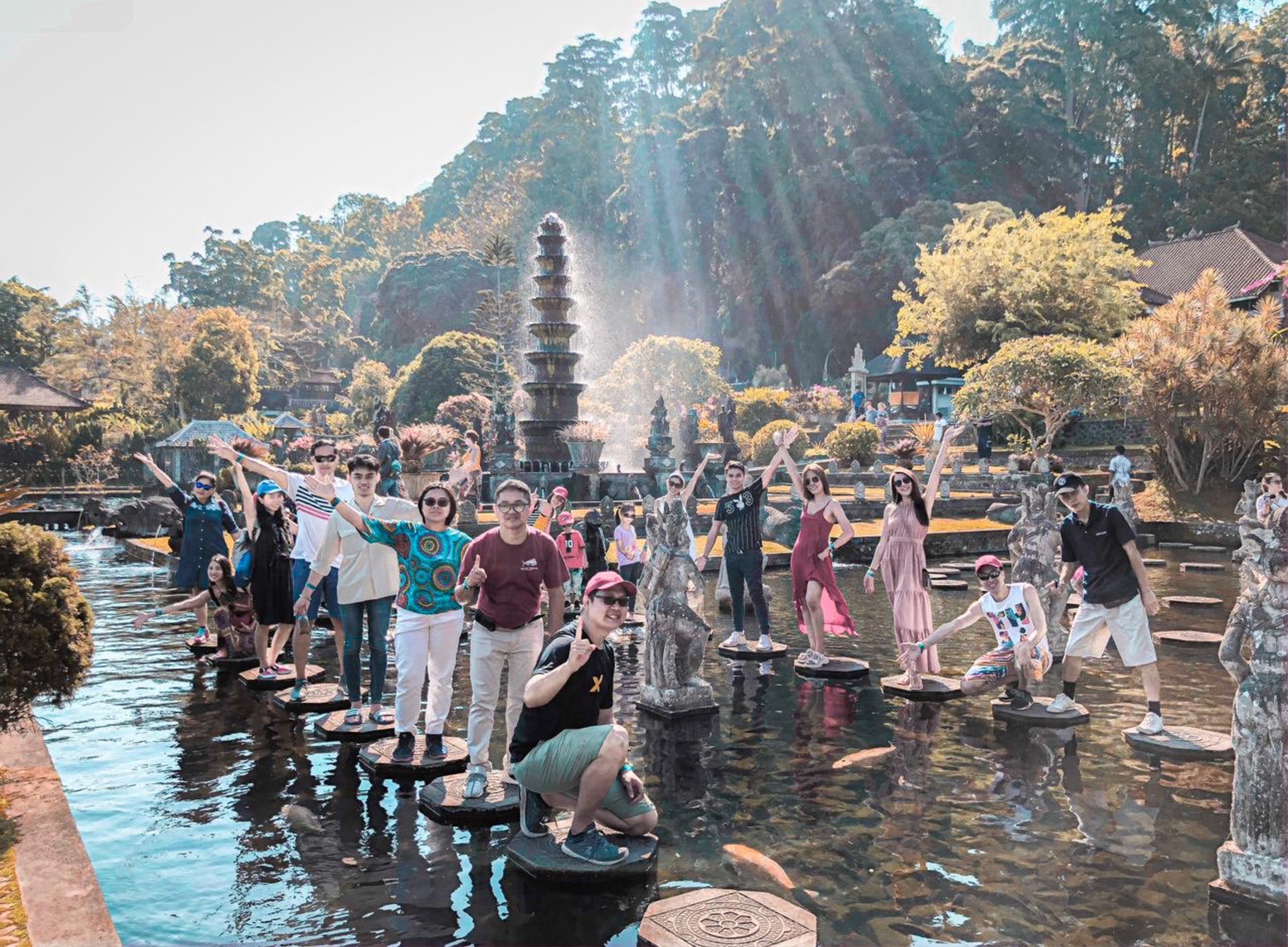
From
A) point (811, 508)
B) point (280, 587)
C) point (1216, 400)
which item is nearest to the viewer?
point (280, 587)

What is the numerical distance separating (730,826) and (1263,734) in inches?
119

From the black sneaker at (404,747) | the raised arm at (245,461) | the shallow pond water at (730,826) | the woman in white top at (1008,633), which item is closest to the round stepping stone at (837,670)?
the shallow pond water at (730,826)

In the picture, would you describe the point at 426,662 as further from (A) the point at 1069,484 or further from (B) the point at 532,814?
(A) the point at 1069,484

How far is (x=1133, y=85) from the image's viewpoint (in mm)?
65562

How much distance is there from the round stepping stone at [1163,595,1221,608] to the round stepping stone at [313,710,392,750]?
12534 millimetres

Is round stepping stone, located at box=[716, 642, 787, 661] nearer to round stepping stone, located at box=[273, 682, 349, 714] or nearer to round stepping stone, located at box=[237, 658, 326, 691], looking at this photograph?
round stepping stone, located at box=[273, 682, 349, 714]

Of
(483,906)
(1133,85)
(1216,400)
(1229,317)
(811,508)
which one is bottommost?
(483,906)

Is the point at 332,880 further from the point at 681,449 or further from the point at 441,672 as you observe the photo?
the point at 681,449

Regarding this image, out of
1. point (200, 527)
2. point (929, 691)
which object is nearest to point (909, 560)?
point (929, 691)

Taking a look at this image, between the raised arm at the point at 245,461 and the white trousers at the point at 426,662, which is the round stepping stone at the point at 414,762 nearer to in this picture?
the white trousers at the point at 426,662

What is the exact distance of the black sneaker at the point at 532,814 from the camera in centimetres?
542

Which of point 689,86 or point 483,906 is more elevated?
point 689,86

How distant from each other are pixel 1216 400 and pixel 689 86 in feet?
280

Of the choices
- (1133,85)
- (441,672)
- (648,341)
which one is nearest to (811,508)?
(441,672)
